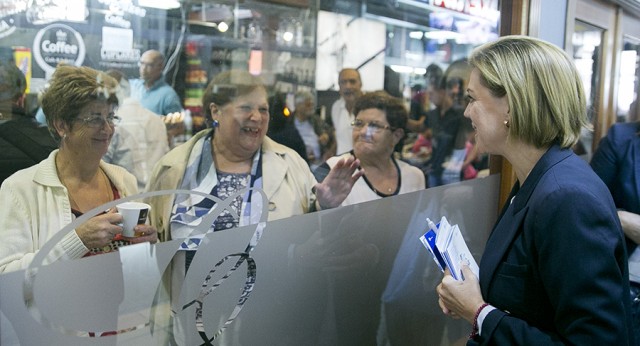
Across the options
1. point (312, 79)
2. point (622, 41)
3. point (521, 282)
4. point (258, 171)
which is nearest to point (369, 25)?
point (312, 79)

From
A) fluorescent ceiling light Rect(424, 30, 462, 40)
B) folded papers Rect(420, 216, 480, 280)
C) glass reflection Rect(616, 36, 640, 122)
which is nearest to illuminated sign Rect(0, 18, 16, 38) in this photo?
folded papers Rect(420, 216, 480, 280)

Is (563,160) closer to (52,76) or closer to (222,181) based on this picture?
(222,181)

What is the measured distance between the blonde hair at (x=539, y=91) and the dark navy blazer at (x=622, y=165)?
1303 millimetres

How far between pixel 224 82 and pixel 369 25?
78 centimetres

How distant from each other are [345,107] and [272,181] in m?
0.45

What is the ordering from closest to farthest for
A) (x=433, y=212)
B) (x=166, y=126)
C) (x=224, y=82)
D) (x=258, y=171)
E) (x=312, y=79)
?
1. (x=166, y=126)
2. (x=224, y=82)
3. (x=258, y=171)
4. (x=312, y=79)
5. (x=433, y=212)

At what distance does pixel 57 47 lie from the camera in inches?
57.7

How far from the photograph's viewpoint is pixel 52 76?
146 cm

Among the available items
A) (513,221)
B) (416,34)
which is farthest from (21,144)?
(416,34)

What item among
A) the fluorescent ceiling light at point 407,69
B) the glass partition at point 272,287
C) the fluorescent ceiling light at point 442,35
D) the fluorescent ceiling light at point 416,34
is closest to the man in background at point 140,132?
the glass partition at point 272,287

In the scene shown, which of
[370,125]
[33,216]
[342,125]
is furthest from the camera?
[370,125]

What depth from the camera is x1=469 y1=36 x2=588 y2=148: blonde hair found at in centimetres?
160

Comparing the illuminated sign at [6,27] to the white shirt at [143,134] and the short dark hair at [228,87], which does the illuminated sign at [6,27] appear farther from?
the short dark hair at [228,87]

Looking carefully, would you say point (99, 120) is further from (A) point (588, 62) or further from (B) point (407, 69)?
(A) point (588, 62)
